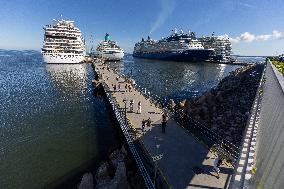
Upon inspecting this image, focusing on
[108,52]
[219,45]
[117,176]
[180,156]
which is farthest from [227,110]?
[219,45]

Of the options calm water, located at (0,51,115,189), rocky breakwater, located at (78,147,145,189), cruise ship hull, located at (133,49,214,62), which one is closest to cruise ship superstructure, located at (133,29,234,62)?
cruise ship hull, located at (133,49,214,62)

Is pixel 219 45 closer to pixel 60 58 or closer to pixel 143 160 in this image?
pixel 60 58

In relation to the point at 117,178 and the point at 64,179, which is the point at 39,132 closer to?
the point at 64,179

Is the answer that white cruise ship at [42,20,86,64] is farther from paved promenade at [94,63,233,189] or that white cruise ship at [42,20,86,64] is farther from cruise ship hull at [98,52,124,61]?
paved promenade at [94,63,233,189]

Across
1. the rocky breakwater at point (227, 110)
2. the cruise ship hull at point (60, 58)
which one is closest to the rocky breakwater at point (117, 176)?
the rocky breakwater at point (227, 110)

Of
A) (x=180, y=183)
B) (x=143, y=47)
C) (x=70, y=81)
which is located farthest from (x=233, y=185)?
(x=143, y=47)

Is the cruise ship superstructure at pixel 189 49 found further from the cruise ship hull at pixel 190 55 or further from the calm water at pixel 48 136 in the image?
the calm water at pixel 48 136
